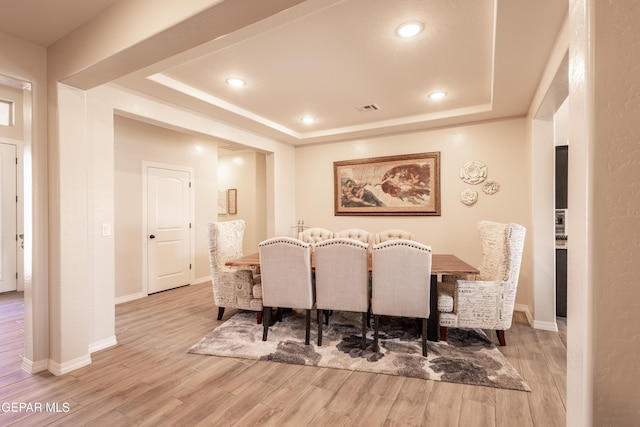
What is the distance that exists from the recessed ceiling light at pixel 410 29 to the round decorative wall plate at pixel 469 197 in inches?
103

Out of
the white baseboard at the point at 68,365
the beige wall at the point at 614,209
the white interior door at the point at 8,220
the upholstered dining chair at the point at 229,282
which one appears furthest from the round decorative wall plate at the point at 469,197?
the white interior door at the point at 8,220

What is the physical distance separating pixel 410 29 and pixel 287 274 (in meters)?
2.28

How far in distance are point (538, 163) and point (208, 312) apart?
430cm

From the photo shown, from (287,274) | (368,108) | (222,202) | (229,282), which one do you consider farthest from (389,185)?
(222,202)

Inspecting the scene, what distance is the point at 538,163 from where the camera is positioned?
3234 millimetres

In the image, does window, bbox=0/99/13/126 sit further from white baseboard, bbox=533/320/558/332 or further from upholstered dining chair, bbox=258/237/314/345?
white baseboard, bbox=533/320/558/332

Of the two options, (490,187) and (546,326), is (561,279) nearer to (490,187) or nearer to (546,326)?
(546,326)

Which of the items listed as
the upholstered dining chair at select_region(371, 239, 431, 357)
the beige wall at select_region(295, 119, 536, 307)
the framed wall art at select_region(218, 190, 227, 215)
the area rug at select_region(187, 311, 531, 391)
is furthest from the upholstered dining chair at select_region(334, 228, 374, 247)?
the framed wall art at select_region(218, 190, 227, 215)

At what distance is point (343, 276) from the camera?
2674 millimetres

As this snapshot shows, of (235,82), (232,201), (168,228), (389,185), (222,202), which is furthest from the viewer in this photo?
(222,202)

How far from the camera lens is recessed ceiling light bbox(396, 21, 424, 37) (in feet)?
6.99

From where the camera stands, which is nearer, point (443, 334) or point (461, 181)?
point (443, 334)

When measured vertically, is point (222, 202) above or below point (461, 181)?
below

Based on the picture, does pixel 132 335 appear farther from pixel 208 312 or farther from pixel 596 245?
pixel 596 245
